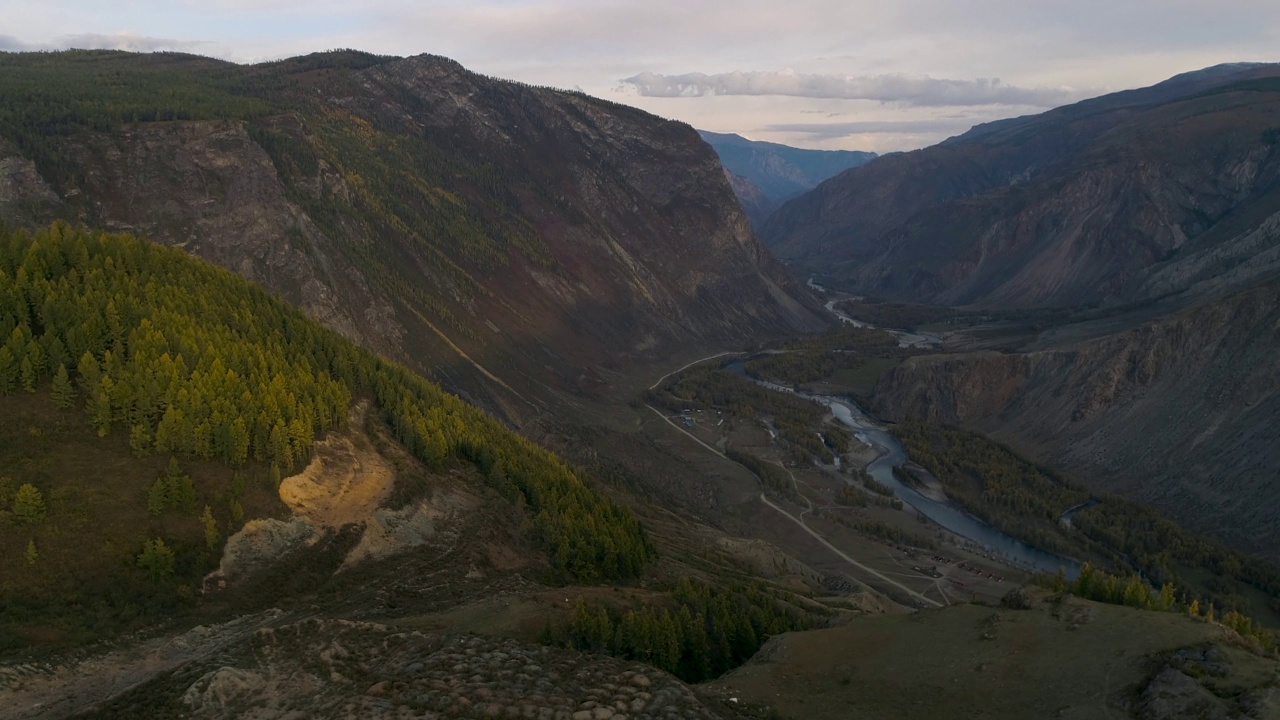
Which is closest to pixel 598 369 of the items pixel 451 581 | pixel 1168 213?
pixel 451 581

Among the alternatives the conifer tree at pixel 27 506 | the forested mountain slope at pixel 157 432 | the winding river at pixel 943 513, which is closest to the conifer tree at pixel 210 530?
the forested mountain slope at pixel 157 432

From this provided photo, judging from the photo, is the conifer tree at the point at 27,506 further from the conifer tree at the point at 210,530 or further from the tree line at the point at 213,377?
the conifer tree at the point at 210,530

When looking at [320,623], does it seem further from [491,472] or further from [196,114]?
[196,114]

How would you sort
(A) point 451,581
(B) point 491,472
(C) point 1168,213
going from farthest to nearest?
(C) point 1168,213 < (B) point 491,472 < (A) point 451,581

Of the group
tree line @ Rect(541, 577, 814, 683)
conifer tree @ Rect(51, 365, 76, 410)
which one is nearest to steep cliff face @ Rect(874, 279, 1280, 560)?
tree line @ Rect(541, 577, 814, 683)

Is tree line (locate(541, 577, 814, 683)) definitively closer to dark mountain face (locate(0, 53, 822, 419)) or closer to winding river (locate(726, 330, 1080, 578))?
winding river (locate(726, 330, 1080, 578))

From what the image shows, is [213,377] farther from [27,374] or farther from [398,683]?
[398,683]
